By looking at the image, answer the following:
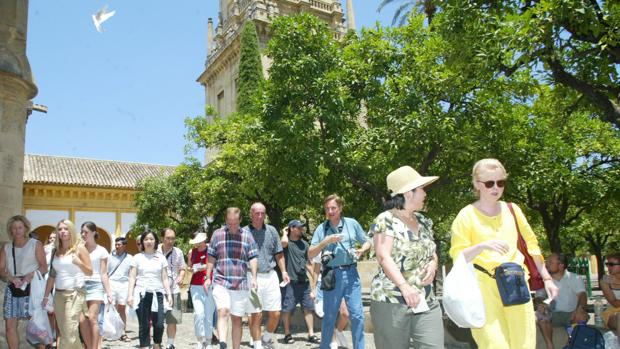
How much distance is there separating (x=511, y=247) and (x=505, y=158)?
39.0 feet

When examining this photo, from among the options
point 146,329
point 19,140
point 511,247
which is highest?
point 19,140

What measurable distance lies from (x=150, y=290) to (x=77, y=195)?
3493 cm

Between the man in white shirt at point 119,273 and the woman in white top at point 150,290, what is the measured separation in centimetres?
143

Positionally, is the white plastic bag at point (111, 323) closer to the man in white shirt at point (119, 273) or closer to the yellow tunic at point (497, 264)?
the man in white shirt at point (119, 273)

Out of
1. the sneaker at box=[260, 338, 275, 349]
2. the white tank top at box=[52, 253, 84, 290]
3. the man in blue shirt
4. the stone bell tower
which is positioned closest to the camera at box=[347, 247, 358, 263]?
the man in blue shirt

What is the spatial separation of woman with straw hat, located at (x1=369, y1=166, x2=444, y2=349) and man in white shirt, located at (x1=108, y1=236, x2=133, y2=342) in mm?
6624

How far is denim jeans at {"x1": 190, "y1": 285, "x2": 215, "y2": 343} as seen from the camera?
332 inches

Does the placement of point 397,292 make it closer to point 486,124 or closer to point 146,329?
point 146,329

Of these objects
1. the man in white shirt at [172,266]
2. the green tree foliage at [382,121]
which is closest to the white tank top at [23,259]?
the man in white shirt at [172,266]

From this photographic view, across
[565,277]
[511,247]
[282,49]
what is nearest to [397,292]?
[511,247]

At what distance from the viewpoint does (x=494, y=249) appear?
365 centimetres

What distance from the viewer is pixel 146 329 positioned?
27.5 ft

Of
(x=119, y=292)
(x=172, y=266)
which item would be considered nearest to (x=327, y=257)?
(x=172, y=266)

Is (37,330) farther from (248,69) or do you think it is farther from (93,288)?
(248,69)
